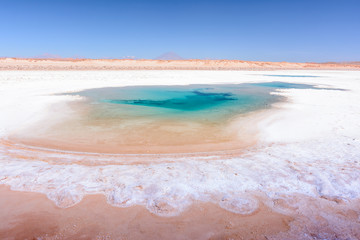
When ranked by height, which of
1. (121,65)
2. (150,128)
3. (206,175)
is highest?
(121,65)

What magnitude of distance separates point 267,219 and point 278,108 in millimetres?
7322

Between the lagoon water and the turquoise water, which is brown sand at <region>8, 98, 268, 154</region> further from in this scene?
the turquoise water

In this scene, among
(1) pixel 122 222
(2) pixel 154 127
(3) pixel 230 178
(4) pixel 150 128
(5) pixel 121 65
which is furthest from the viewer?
(5) pixel 121 65

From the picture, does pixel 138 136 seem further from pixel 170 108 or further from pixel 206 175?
pixel 170 108

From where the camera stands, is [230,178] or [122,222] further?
[230,178]

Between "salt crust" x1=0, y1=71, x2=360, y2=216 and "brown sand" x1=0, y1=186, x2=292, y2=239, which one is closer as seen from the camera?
"brown sand" x1=0, y1=186, x2=292, y2=239

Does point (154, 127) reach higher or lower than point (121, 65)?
lower

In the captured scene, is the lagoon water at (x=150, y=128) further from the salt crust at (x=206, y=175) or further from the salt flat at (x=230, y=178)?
the salt crust at (x=206, y=175)

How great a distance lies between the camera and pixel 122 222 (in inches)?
117

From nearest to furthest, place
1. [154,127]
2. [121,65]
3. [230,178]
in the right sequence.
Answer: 1. [230,178]
2. [154,127]
3. [121,65]

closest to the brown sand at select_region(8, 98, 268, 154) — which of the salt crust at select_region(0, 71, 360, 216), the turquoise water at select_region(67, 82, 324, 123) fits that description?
the salt crust at select_region(0, 71, 360, 216)

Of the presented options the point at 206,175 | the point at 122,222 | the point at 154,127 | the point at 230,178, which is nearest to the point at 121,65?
the point at 154,127

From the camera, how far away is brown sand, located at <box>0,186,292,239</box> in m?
2.79

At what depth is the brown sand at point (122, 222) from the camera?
9.16 ft
